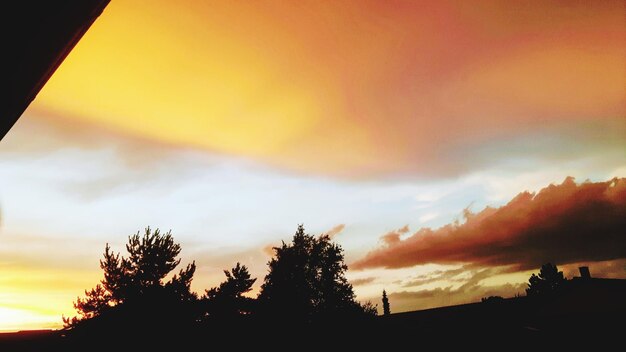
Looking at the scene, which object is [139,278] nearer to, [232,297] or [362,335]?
[232,297]

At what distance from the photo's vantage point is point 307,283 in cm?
4828

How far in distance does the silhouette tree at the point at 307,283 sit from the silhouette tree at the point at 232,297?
4.25 m

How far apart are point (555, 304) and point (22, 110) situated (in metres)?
30.2

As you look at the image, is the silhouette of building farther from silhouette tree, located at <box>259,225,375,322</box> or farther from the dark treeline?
silhouette tree, located at <box>259,225,375,322</box>

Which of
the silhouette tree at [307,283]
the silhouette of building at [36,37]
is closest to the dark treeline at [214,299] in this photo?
the silhouette tree at [307,283]

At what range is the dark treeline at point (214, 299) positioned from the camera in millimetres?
14758

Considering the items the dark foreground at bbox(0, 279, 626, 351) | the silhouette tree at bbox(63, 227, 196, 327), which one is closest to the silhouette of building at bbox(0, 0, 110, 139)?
the dark foreground at bbox(0, 279, 626, 351)

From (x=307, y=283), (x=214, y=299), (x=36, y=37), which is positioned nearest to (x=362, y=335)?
(x=36, y=37)

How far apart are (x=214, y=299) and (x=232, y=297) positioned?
245 centimetres

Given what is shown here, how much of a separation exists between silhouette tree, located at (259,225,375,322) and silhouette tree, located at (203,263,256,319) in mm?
4249

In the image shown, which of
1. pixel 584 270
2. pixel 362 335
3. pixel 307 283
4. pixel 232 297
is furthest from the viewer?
pixel 307 283

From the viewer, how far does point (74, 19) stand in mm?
1164

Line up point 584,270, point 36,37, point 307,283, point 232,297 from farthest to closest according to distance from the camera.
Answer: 1. point 307,283
2. point 232,297
3. point 584,270
4. point 36,37

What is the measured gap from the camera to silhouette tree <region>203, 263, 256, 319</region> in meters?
36.3
